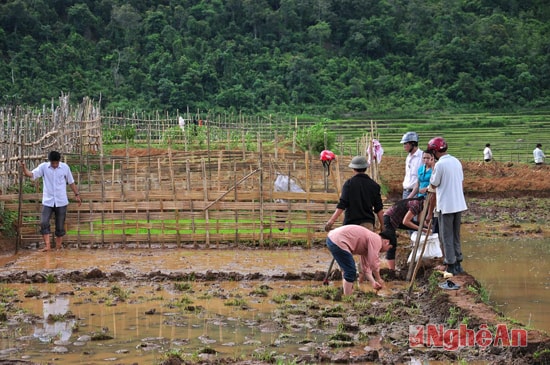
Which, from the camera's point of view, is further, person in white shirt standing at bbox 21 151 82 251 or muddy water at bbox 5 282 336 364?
person in white shirt standing at bbox 21 151 82 251

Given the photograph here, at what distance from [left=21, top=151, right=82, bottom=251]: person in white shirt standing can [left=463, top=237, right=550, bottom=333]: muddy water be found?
5927mm

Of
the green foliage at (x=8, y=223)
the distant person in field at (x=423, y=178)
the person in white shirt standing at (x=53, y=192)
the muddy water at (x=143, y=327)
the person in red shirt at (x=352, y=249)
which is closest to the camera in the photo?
the muddy water at (x=143, y=327)

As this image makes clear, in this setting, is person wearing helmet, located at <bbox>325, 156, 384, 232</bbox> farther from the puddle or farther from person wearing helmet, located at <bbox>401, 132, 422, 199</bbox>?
person wearing helmet, located at <bbox>401, 132, 422, 199</bbox>

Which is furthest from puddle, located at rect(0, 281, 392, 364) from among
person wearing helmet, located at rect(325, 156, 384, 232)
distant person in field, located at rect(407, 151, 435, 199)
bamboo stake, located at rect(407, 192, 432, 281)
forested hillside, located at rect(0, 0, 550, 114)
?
forested hillside, located at rect(0, 0, 550, 114)

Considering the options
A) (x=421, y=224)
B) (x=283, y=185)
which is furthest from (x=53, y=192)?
(x=421, y=224)

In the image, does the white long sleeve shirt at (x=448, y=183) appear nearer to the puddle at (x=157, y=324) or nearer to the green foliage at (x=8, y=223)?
the puddle at (x=157, y=324)

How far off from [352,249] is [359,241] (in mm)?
113

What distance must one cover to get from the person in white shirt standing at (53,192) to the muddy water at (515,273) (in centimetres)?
593

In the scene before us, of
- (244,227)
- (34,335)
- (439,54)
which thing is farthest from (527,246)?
(439,54)

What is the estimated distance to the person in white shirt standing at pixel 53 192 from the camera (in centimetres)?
1275

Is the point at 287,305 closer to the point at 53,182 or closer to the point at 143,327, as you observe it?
the point at 143,327

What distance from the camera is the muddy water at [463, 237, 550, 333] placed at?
334 inches

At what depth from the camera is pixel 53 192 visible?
12.8m

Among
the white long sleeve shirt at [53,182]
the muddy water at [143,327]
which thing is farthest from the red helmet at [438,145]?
the white long sleeve shirt at [53,182]
